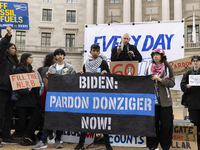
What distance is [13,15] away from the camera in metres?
5.48

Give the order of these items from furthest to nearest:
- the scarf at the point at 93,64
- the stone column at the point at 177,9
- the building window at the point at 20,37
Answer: the building window at the point at 20,37
the stone column at the point at 177,9
the scarf at the point at 93,64

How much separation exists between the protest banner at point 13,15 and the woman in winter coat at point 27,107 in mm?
1049

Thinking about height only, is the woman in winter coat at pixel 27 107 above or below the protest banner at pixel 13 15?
below

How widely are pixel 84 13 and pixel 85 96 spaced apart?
3320 centimetres

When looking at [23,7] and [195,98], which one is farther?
[23,7]

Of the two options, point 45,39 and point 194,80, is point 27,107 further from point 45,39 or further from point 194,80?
point 45,39

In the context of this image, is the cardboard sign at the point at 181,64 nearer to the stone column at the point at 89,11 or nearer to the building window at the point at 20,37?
the stone column at the point at 89,11

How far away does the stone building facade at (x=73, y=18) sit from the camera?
3306cm

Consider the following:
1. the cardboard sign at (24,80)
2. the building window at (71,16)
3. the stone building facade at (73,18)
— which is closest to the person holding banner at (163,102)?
the cardboard sign at (24,80)

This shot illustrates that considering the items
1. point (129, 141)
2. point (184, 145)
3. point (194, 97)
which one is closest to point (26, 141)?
point (129, 141)

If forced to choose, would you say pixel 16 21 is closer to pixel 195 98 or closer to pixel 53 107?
pixel 53 107

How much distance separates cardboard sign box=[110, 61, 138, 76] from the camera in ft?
15.0

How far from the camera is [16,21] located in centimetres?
549

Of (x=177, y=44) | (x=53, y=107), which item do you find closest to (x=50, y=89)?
(x=53, y=107)
